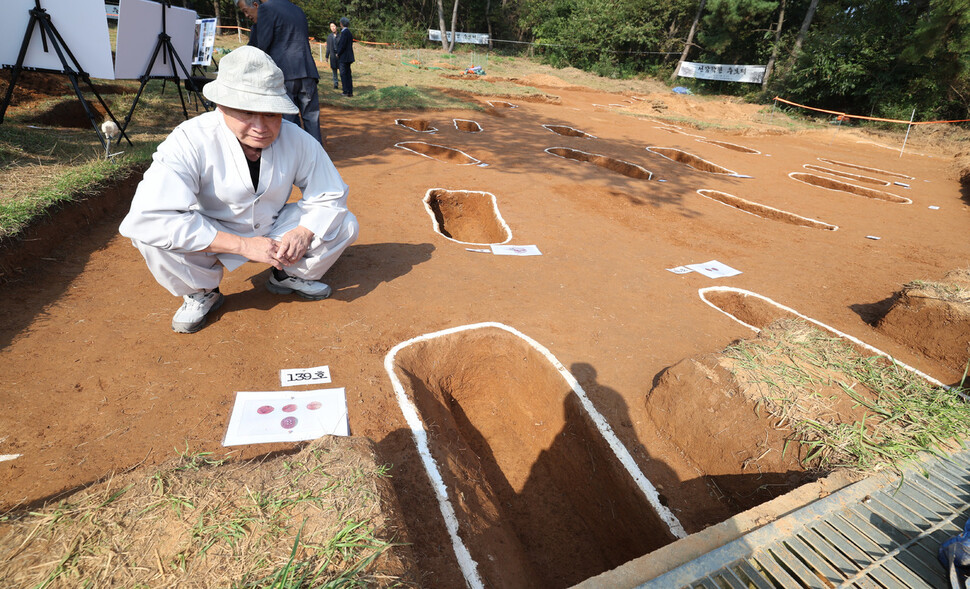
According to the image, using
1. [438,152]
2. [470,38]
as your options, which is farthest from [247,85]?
[470,38]

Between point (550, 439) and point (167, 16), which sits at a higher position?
point (167, 16)

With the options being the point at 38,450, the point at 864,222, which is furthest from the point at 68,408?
the point at 864,222

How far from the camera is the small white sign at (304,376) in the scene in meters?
2.77

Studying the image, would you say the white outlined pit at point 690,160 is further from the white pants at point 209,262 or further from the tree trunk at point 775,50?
the tree trunk at point 775,50

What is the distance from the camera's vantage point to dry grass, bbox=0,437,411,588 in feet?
4.54

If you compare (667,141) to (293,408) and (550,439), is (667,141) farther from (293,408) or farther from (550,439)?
(293,408)

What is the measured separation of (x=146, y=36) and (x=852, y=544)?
917 cm

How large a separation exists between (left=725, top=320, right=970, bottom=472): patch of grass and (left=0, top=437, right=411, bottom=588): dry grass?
2.22 metres

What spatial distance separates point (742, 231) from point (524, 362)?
15.3 ft

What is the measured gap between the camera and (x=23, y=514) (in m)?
1.57

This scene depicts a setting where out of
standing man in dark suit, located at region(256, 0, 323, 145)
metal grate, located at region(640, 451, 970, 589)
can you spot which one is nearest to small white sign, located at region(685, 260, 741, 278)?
metal grate, located at region(640, 451, 970, 589)

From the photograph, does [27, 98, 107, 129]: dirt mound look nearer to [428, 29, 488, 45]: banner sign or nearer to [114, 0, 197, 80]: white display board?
[114, 0, 197, 80]: white display board

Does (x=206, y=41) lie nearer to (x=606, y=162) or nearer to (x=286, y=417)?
(x=606, y=162)

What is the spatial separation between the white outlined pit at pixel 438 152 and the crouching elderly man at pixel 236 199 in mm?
5337
